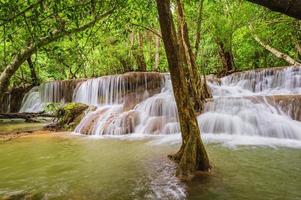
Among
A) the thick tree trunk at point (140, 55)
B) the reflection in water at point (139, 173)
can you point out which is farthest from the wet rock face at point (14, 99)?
the reflection in water at point (139, 173)

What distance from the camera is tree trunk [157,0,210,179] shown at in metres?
6.11

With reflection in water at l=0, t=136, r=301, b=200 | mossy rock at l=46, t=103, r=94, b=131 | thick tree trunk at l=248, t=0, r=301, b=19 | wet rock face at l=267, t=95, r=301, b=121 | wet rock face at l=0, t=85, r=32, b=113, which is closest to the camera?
thick tree trunk at l=248, t=0, r=301, b=19

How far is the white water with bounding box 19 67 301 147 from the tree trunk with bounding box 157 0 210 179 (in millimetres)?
3830

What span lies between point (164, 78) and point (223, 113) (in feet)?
19.4

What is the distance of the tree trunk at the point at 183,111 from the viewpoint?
611cm

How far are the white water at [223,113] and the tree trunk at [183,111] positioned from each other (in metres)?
3.83

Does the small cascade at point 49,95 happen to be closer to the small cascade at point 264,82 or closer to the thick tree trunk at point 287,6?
the small cascade at point 264,82

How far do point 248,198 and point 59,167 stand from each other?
4144 mm

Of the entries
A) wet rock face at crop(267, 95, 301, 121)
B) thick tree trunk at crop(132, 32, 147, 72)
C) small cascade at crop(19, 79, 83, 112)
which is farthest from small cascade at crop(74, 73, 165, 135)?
wet rock face at crop(267, 95, 301, 121)

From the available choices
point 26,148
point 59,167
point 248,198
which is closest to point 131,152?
point 59,167

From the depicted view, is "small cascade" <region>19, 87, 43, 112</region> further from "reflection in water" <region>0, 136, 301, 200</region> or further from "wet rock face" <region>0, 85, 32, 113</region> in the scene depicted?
"reflection in water" <region>0, 136, 301, 200</region>

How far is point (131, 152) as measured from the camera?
8.91 meters

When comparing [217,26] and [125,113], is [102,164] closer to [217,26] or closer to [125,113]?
[125,113]

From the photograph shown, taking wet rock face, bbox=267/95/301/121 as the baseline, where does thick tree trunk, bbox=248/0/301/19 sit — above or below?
above
